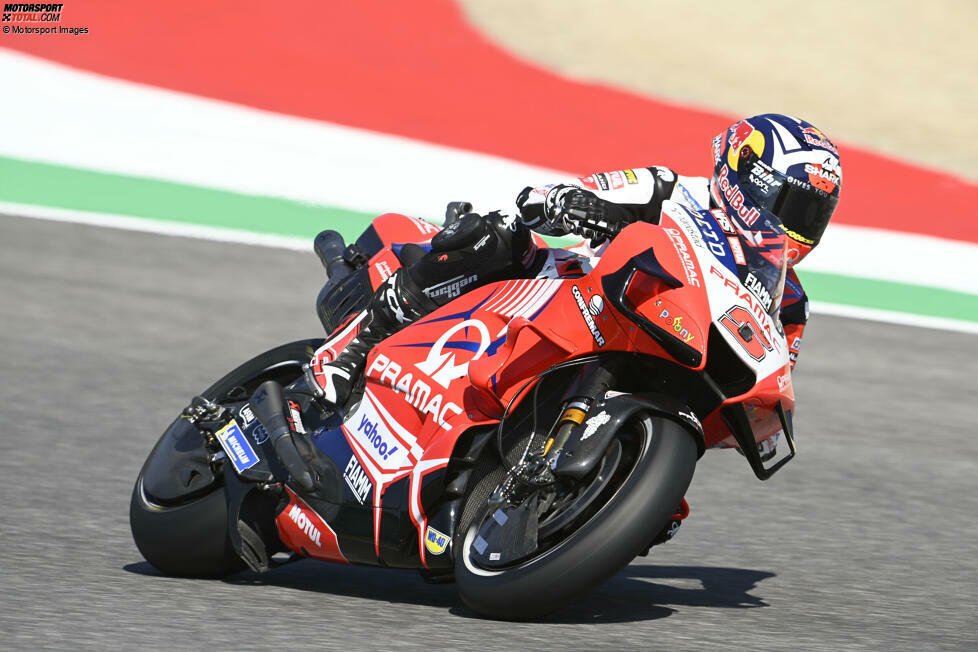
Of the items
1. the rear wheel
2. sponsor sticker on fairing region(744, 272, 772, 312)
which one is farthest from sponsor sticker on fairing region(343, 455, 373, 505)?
sponsor sticker on fairing region(744, 272, 772, 312)

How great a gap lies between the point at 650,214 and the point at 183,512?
64.9 inches

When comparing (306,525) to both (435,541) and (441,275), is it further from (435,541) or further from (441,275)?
(441,275)

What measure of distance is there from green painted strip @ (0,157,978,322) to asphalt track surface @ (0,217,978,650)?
56 cm

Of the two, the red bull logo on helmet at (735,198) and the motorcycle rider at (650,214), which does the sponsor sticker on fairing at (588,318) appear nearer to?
the motorcycle rider at (650,214)

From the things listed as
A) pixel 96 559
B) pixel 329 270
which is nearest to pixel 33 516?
pixel 96 559

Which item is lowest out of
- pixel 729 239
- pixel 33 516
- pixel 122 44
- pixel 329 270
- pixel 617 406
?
pixel 122 44

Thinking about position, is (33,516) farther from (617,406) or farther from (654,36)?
(654,36)

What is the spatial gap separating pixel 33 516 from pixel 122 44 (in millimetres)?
9872

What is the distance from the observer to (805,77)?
15992 millimetres

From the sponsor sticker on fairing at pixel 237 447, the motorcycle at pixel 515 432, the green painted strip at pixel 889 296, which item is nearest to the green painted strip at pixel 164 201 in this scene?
the green painted strip at pixel 889 296

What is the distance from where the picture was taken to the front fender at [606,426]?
3.50 meters

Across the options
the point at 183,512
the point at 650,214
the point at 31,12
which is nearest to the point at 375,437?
the point at 183,512

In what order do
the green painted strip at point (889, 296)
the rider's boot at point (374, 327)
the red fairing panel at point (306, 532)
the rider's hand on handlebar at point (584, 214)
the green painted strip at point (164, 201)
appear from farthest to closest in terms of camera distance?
the green painted strip at point (164, 201)
the green painted strip at point (889, 296)
the rider's boot at point (374, 327)
the red fairing panel at point (306, 532)
the rider's hand on handlebar at point (584, 214)

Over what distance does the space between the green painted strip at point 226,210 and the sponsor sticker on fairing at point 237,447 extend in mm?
6145
